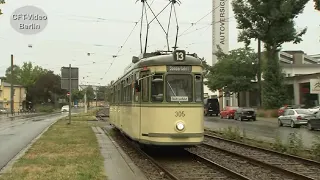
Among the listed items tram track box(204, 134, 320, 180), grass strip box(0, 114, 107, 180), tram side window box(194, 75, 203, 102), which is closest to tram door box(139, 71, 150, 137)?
tram side window box(194, 75, 203, 102)

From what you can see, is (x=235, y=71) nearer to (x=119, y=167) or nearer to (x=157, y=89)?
(x=157, y=89)

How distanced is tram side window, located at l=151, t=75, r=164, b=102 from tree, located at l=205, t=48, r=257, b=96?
44990 millimetres

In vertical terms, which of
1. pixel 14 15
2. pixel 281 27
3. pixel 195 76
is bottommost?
pixel 195 76

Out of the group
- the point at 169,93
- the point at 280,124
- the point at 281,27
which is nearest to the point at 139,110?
the point at 169,93

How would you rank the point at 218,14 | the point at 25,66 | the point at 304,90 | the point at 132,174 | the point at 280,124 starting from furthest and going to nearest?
the point at 25,66 < the point at 218,14 < the point at 304,90 < the point at 280,124 < the point at 132,174

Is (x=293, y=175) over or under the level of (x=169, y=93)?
under

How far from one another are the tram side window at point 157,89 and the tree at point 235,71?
4499cm

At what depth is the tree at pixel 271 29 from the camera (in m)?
43.6

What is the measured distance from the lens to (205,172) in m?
10.7

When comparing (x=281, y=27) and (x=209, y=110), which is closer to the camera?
(x=281, y=27)

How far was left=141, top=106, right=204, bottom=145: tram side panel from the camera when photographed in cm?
1221

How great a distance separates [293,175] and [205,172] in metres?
2.16

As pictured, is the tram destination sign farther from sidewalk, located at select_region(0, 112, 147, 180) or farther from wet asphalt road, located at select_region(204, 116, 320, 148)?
wet asphalt road, located at select_region(204, 116, 320, 148)

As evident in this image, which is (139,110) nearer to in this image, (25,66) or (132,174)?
(132,174)
